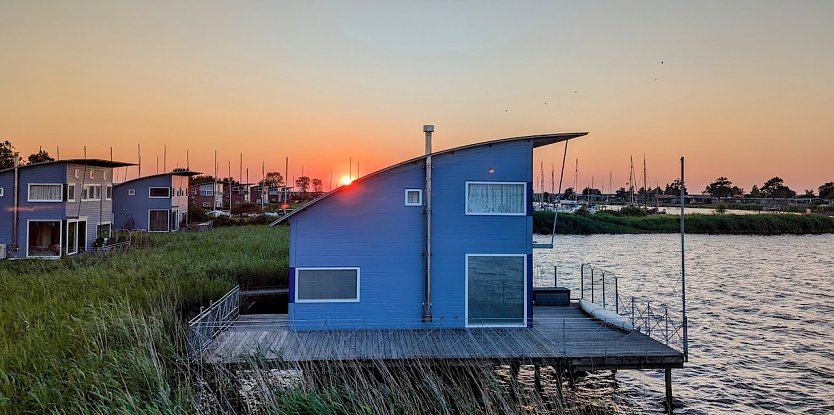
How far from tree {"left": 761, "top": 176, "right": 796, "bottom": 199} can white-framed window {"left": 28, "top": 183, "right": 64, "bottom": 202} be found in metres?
170

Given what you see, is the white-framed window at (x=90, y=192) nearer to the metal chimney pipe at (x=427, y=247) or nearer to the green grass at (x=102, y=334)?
the green grass at (x=102, y=334)

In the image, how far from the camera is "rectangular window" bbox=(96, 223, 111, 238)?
3809 centimetres

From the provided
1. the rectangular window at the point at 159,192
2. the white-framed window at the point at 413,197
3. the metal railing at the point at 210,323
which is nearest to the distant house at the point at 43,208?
the rectangular window at the point at 159,192

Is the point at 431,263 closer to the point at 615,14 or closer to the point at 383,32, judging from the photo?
the point at 383,32

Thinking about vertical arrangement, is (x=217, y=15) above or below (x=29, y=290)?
above

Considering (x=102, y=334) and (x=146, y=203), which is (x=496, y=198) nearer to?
(x=102, y=334)

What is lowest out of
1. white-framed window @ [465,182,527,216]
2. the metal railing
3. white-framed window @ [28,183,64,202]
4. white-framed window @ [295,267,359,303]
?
the metal railing

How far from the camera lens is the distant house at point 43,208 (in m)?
32.8

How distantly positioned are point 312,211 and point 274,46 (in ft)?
41.4

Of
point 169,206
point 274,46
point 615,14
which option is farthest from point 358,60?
point 169,206

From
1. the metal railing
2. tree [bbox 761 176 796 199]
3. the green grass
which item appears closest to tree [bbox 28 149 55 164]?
the green grass

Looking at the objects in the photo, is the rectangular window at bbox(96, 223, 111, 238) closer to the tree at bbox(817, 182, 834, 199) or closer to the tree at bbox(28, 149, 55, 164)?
the tree at bbox(28, 149, 55, 164)

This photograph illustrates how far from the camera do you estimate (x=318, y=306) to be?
1493 centimetres

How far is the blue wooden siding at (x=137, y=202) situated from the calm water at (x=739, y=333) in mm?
34630
